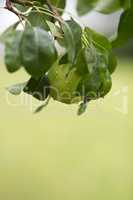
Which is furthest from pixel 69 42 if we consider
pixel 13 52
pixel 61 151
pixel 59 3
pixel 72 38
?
pixel 61 151

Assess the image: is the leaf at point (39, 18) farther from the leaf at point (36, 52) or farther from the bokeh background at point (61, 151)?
the bokeh background at point (61, 151)

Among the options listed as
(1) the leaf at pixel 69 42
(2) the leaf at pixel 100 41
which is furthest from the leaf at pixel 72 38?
(2) the leaf at pixel 100 41

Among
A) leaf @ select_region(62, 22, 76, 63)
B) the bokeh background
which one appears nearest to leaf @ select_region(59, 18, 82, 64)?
leaf @ select_region(62, 22, 76, 63)

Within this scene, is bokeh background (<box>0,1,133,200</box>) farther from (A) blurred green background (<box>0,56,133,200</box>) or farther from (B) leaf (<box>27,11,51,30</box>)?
(B) leaf (<box>27,11,51,30</box>)

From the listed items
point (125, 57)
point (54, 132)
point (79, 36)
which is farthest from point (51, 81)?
point (125, 57)

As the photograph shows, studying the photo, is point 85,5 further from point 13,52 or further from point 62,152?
point 62,152

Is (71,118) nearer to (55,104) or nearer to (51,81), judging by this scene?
(55,104)
